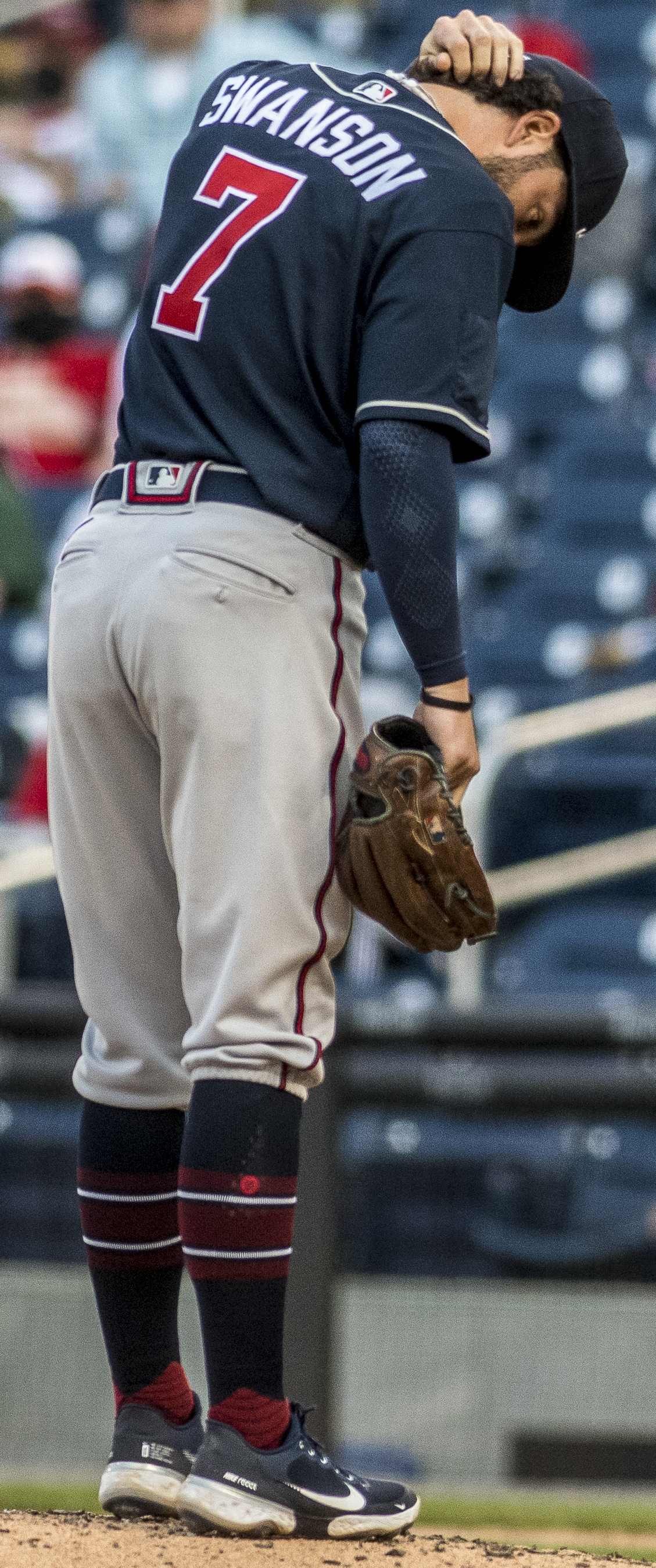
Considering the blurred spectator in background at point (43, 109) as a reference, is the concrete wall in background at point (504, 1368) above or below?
below

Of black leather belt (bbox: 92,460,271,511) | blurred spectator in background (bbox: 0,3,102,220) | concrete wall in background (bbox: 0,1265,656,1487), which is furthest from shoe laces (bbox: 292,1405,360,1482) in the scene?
blurred spectator in background (bbox: 0,3,102,220)

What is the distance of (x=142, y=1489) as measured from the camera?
1.92 m

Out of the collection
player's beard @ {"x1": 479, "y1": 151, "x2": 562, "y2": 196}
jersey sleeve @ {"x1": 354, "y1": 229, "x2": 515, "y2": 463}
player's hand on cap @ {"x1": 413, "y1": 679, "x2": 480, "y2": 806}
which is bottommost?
player's hand on cap @ {"x1": 413, "y1": 679, "x2": 480, "y2": 806}

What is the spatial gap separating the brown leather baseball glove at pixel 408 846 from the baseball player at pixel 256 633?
0.10 feet

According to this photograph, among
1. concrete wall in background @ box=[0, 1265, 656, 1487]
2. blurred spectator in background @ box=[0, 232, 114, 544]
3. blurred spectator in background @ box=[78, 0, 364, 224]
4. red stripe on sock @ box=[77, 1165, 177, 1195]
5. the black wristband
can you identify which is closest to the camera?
the black wristband

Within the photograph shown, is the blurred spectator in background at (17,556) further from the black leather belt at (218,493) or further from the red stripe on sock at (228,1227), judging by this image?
the red stripe on sock at (228,1227)

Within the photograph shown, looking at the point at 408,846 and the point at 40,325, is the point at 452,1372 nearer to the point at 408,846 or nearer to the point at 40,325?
the point at 408,846

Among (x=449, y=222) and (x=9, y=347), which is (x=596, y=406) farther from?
(x=449, y=222)

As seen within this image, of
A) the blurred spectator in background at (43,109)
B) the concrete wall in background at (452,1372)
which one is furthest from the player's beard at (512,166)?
the blurred spectator in background at (43,109)

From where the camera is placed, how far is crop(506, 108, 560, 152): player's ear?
1.91 meters

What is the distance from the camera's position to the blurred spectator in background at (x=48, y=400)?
6.45 m

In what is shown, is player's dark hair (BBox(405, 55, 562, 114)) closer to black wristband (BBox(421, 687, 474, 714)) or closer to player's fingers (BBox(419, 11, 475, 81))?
player's fingers (BBox(419, 11, 475, 81))

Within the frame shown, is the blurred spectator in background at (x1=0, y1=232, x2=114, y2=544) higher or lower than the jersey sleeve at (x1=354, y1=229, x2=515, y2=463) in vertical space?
higher

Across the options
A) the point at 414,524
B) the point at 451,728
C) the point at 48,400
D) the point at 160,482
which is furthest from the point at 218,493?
the point at 48,400
